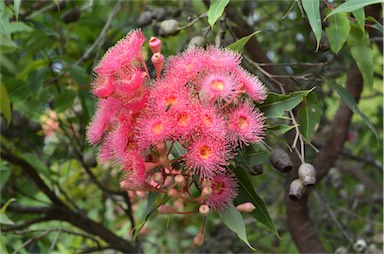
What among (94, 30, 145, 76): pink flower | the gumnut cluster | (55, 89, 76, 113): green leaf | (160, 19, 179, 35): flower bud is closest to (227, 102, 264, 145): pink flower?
the gumnut cluster

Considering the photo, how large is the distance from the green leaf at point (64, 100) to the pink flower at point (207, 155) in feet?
3.38

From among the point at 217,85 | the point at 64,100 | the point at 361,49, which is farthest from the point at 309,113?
the point at 64,100

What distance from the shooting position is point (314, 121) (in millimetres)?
1613

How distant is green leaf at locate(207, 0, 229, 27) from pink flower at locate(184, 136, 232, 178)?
262 millimetres

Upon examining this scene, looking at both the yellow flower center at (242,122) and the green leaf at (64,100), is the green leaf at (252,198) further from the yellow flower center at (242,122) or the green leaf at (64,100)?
the green leaf at (64,100)

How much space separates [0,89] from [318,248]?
48.2 inches

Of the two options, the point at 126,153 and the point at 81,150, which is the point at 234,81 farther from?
the point at 81,150

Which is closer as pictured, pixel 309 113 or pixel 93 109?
pixel 309 113

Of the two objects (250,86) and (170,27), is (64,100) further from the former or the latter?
(250,86)

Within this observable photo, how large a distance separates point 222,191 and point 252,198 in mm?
102

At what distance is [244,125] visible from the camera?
1.25 meters

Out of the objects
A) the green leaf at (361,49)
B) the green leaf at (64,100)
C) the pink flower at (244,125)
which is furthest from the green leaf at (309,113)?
the green leaf at (64,100)

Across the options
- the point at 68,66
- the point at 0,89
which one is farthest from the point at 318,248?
the point at 0,89

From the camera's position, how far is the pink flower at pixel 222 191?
132 cm
